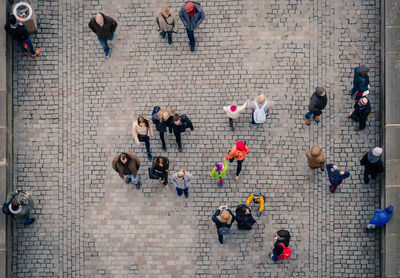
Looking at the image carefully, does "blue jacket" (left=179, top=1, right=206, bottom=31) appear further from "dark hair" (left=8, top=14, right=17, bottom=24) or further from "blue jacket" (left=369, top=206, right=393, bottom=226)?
"blue jacket" (left=369, top=206, right=393, bottom=226)

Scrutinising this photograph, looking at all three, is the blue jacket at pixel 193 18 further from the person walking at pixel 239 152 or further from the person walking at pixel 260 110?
the person walking at pixel 239 152

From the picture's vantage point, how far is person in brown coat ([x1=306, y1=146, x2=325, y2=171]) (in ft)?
44.6

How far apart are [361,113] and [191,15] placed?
17.8ft

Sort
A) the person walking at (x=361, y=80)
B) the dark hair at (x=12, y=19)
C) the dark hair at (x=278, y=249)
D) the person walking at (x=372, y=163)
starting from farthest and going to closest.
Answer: the dark hair at (x=12, y=19) < the person walking at (x=361, y=80) < the person walking at (x=372, y=163) < the dark hair at (x=278, y=249)

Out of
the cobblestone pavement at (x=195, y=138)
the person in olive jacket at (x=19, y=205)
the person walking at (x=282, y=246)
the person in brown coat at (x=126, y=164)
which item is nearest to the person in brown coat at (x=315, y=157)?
the cobblestone pavement at (x=195, y=138)

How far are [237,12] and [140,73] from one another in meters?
3.47

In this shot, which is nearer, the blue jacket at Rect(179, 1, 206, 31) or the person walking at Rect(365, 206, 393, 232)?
the person walking at Rect(365, 206, 393, 232)

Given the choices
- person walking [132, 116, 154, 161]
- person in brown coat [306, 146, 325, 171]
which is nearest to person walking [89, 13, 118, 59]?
person walking [132, 116, 154, 161]

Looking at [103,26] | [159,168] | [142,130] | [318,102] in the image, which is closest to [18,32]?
[103,26]

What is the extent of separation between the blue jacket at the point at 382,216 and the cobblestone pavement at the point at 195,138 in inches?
30.2

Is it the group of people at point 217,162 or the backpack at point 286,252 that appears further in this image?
the backpack at point 286,252

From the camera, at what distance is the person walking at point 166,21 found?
14352mm

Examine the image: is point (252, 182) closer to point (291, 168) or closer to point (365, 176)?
point (291, 168)

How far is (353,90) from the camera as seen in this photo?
49.6 ft
